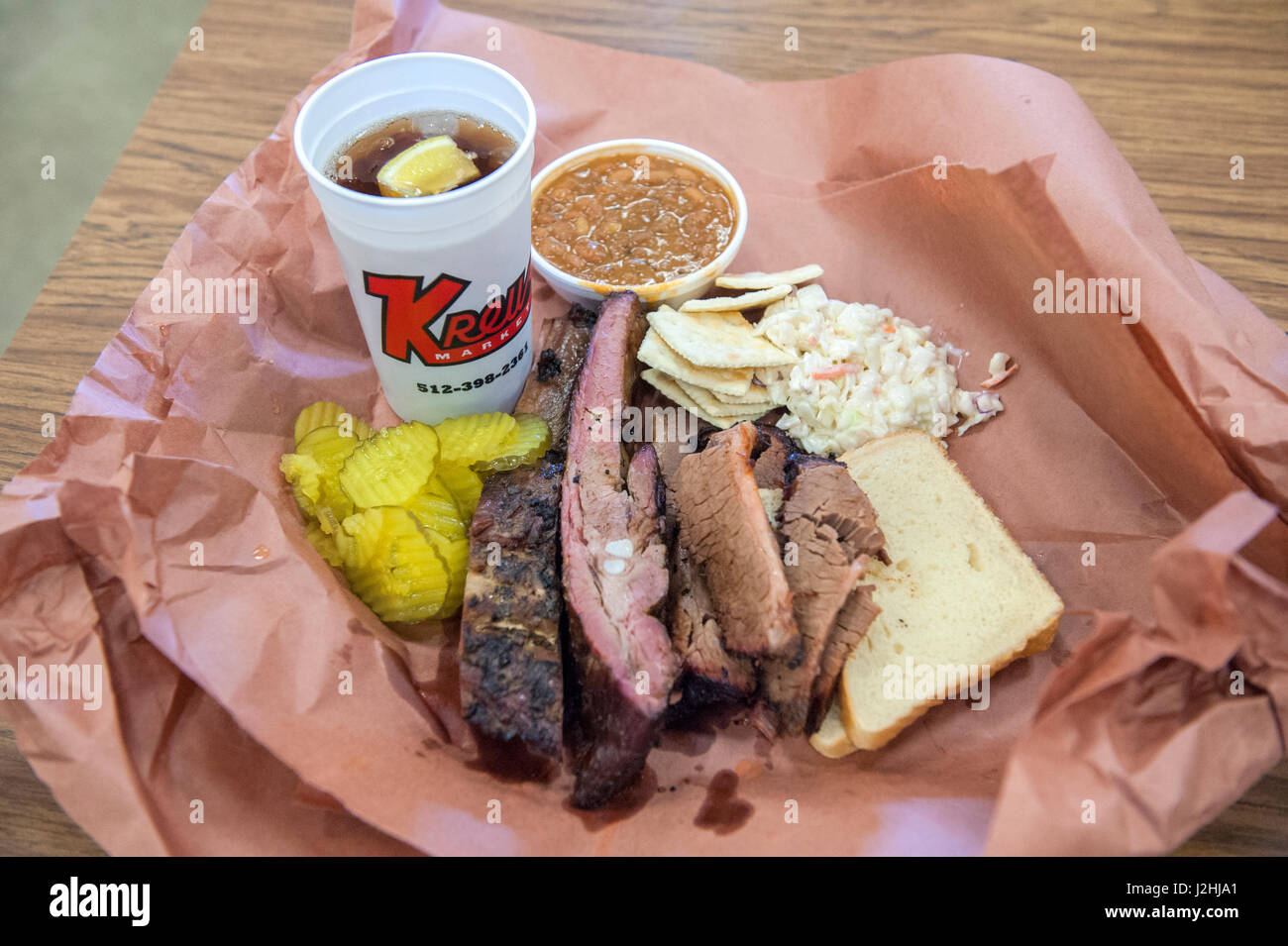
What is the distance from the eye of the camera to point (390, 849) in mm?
1996

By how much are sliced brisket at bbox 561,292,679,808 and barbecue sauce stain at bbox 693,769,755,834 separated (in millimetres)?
193

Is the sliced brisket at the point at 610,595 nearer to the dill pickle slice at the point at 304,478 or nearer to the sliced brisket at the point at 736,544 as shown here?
the sliced brisket at the point at 736,544

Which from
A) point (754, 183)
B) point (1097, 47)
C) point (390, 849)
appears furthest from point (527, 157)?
point (1097, 47)

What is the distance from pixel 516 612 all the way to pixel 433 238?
3.00ft

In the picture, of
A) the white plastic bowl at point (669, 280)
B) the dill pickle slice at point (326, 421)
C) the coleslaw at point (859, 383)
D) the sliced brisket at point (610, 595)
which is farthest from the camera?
the white plastic bowl at point (669, 280)

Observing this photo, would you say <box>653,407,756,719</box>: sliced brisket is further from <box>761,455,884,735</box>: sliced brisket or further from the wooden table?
the wooden table

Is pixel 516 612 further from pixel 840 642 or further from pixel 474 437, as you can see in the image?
pixel 840 642

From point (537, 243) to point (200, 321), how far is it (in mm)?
1052

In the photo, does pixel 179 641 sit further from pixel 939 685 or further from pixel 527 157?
pixel 939 685

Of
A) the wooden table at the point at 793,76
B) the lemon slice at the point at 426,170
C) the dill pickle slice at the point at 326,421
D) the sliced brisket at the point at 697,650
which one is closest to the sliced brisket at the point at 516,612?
the sliced brisket at the point at 697,650

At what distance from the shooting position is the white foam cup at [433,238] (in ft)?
6.95

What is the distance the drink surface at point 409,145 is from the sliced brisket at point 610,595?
2.21 ft

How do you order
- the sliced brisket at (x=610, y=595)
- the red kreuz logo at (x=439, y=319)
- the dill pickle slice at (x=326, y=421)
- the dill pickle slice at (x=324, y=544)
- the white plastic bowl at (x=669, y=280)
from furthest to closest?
the white plastic bowl at (x=669, y=280), the dill pickle slice at (x=326, y=421), the dill pickle slice at (x=324, y=544), the red kreuz logo at (x=439, y=319), the sliced brisket at (x=610, y=595)

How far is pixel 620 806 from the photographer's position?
2.11 meters
